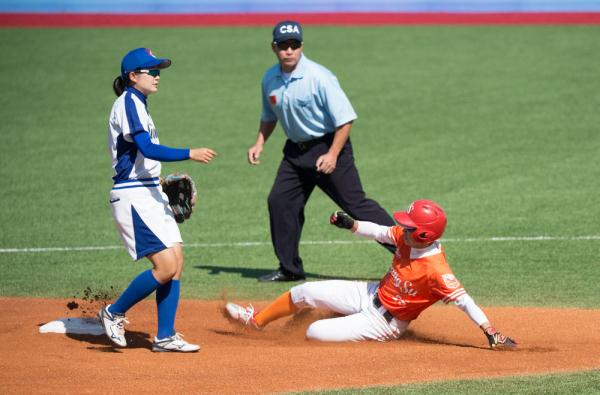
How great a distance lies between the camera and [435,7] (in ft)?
75.6

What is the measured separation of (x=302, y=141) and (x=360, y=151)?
5.55 m

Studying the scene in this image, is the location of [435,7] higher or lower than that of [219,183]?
higher

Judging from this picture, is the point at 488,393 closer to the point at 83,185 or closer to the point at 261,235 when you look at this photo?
the point at 261,235

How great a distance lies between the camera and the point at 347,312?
755cm

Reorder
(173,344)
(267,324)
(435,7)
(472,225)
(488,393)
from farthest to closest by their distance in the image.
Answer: (435,7)
(472,225)
(267,324)
(173,344)
(488,393)

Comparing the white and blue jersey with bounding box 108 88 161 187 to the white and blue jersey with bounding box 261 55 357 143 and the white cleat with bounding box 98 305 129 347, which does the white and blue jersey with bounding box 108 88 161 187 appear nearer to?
the white cleat with bounding box 98 305 129 347

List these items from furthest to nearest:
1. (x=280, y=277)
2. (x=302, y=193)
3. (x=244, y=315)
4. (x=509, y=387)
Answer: (x=280, y=277) < (x=302, y=193) < (x=244, y=315) < (x=509, y=387)

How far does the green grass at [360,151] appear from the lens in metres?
9.75

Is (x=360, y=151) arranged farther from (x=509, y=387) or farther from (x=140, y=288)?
(x=509, y=387)

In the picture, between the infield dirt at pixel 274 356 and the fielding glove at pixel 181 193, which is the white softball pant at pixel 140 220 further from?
the infield dirt at pixel 274 356

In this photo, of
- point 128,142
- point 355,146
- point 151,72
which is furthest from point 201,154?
point 355,146

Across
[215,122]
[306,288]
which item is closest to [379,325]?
[306,288]

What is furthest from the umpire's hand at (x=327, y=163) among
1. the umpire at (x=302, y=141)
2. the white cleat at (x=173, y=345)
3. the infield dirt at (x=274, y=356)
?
the white cleat at (x=173, y=345)

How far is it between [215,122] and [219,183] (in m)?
3.28
